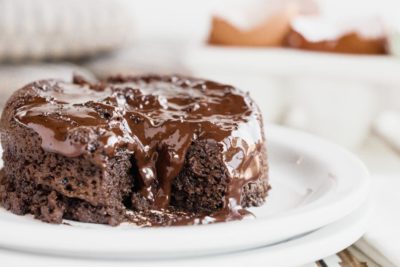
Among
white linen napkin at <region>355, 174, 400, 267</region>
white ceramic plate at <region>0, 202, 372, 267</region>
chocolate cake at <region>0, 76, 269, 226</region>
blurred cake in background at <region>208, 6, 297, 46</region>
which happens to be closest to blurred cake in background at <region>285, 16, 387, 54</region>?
blurred cake in background at <region>208, 6, 297, 46</region>

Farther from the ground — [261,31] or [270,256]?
[270,256]

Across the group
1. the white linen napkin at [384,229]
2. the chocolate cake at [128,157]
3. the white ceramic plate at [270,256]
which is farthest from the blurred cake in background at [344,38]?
the white ceramic plate at [270,256]

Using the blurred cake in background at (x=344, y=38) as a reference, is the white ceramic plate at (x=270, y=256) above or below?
above

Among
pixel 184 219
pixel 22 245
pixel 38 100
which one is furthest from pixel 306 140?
pixel 22 245

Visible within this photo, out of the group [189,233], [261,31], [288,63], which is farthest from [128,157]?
[261,31]

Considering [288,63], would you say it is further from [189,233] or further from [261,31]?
[189,233]

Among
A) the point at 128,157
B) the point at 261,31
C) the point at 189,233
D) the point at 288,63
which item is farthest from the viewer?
the point at 261,31

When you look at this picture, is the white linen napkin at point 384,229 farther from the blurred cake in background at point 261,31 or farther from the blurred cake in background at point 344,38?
the blurred cake in background at point 261,31
